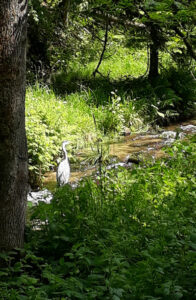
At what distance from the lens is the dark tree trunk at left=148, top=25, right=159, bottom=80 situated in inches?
415

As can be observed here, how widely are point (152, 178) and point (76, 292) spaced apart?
7.84ft

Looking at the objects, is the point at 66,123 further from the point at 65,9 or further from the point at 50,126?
the point at 65,9

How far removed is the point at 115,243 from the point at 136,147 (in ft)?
17.5

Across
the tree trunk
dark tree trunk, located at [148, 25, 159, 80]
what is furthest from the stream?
the tree trunk

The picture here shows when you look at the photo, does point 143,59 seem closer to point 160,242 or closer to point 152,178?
point 152,178

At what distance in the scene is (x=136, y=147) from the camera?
27.6ft

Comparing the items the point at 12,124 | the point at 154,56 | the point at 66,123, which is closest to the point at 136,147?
the point at 66,123

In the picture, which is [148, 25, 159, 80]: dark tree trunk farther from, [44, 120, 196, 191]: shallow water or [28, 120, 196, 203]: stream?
[44, 120, 196, 191]: shallow water

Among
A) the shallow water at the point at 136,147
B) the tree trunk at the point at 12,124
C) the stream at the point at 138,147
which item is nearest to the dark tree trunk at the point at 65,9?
the stream at the point at 138,147

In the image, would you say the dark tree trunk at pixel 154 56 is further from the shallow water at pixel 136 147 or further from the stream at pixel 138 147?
the shallow water at pixel 136 147

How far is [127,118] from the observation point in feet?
31.7

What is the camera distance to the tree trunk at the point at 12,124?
301 centimetres

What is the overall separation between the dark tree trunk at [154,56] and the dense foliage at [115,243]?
20.0 ft

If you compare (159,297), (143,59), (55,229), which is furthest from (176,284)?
(143,59)
